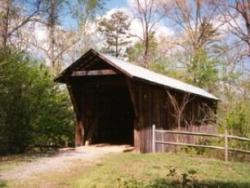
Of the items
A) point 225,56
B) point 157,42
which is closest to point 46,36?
point 157,42

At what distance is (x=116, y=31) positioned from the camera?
160ft

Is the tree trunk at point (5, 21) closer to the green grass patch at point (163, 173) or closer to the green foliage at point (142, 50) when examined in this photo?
the green grass patch at point (163, 173)

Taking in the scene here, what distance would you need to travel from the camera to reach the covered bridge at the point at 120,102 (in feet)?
55.5

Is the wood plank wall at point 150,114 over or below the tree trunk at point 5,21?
below

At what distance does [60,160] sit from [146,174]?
13.8 ft

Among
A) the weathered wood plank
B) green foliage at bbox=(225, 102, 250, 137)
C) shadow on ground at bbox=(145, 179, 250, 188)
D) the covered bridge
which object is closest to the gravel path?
the covered bridge

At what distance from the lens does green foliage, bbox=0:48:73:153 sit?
16.1m

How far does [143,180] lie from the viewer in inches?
392

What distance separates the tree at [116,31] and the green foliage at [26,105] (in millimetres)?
28664

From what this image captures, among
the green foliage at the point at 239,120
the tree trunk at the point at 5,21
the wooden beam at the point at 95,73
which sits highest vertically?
the tree trunk at the point at 5,21

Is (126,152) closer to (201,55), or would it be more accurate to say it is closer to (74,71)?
(74,71)

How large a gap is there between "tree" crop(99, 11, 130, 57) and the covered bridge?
1030 inches

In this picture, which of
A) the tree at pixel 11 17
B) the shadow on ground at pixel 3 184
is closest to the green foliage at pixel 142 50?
the tree at pixel 11 17

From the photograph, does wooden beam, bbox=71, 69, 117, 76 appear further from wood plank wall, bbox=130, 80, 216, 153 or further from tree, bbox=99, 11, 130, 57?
tree, bbox=99, 11, 130, 57
